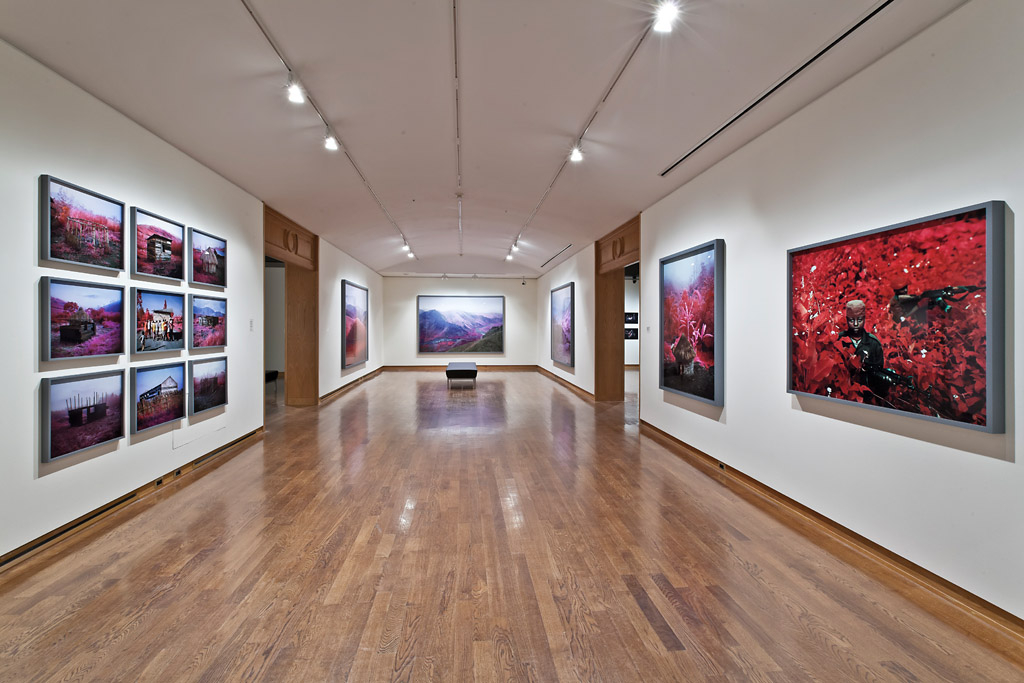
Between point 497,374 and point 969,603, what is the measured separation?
41.9 ft

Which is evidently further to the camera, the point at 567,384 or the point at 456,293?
the point at 456,293

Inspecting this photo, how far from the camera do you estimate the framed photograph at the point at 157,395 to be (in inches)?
159

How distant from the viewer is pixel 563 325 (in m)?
12.0

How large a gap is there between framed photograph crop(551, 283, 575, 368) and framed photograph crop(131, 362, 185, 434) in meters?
8.07

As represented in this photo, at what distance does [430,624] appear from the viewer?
231 cm

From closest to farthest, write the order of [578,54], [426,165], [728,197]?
1. [578,54]
2. [728,197]
3. [426,165]

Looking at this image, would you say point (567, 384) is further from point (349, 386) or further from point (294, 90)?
point (294, 90)

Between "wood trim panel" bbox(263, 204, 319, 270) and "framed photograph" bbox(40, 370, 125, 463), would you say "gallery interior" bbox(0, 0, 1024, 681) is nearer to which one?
"framed photograph" bbox(40, 370, 125, 463)

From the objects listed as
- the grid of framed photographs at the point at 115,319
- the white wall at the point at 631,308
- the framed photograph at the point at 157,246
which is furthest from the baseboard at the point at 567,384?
the framed photograph at the point at 157,246

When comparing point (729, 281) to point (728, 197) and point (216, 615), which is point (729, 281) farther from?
point (216, 615)

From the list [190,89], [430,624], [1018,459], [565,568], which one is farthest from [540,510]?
[190,89]

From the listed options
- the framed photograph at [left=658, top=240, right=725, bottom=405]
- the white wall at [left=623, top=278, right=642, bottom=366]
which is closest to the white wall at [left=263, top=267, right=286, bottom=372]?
→ the framed photograph at [left=658, top=240, right=725, bottom=405]

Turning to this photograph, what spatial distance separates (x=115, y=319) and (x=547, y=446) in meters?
4.56

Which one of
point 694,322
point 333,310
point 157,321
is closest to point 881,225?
point 694,322
